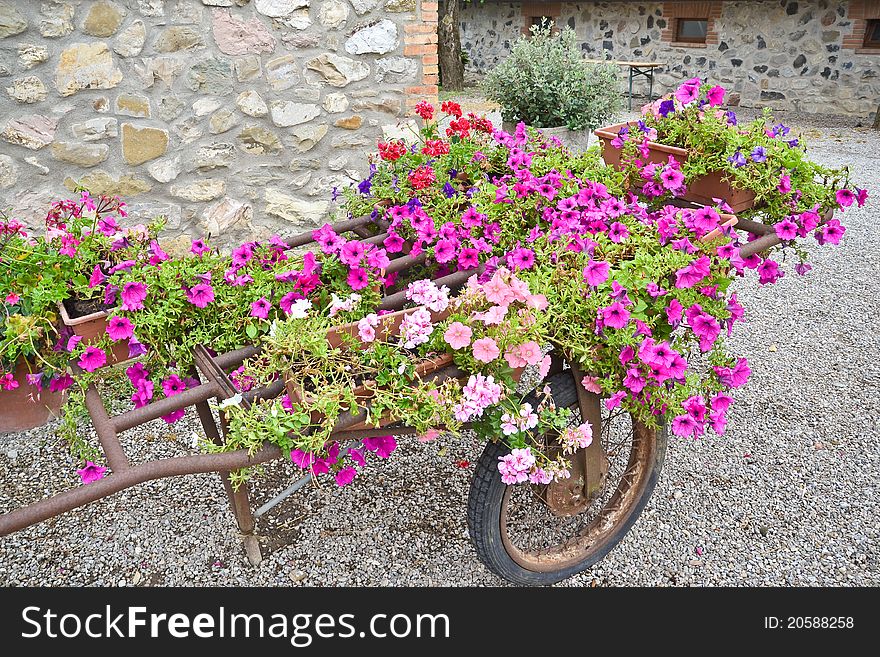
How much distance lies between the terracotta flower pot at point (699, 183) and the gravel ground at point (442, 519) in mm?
1076

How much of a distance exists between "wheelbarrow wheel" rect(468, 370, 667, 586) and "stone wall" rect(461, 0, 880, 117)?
9.32 metres

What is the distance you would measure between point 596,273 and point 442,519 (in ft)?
3.86

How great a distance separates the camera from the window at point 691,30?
35.1 ft

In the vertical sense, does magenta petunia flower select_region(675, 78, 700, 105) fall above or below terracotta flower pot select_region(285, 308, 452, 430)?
above

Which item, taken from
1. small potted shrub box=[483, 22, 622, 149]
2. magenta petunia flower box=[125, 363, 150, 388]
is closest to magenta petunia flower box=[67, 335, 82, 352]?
magenta petunia flower box=[125, 363, 150, 388]

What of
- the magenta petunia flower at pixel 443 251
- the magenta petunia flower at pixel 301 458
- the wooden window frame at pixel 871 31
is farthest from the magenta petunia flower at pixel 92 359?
the wooden window frame at pixel 871 31

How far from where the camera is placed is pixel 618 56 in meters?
11.5

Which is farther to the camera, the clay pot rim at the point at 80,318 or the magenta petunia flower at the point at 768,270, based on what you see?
the magenta petunia flower at the point at 768,270

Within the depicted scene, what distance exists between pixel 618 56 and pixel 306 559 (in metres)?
11.1

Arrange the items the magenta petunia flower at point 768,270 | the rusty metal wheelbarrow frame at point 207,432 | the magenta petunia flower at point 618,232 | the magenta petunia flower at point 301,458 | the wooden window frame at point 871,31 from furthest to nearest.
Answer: the wooden window frame at point 871,31, the magenta petunia flower at point 768,270, the magenta petunia flower at point 618,232, the magenta petunia flower at point 301,458, the rusty metal wheelbarrow frame at point 207,432

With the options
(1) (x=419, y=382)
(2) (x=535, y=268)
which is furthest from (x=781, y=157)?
(1) (x=419, y=382)

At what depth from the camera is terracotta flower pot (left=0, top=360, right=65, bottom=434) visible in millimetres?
1650

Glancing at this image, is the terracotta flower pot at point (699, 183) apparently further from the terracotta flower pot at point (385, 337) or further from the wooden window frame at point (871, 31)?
the wooden window frame at point (871, 31)

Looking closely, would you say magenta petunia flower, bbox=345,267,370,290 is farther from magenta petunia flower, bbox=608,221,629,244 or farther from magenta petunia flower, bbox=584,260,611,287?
magenta petunia flower, bbox=608,221,629,244
